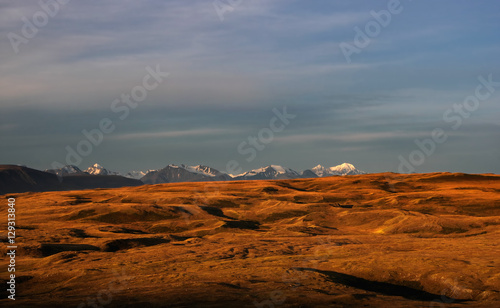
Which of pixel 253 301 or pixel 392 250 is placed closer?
pixel 253 301

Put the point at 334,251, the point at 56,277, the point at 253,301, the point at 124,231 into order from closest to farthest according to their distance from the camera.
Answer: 1. the point at 253,301
2. the point at 56,277
3. the point at 334,251
4. the point at 124,231

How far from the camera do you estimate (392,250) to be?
128 feet

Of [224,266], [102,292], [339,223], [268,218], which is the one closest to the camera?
[102,292]

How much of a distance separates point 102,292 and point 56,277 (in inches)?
252

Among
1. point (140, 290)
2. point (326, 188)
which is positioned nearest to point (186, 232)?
point (140, 290)

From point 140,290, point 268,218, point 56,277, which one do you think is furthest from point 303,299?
point 268,218

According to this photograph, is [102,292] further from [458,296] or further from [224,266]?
[458,296]

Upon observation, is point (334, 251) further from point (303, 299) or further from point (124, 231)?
point (124, 231)

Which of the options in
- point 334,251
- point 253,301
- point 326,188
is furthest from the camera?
point 326,188

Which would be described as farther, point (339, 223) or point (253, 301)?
point (339, 223)

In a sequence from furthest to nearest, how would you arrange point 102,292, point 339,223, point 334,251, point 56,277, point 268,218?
point 268,218 → point 339,223 → point 334,251 → point 56,277 → point 102,292

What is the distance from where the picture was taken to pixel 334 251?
38281mm

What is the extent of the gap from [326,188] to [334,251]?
74254 millimetres

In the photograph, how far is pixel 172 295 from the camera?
76.5 feet
